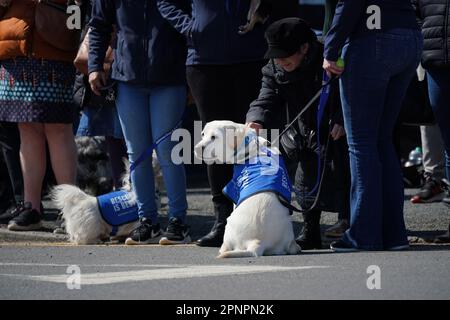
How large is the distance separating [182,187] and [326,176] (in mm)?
1144

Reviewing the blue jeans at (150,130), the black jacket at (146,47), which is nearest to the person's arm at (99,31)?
the black jacket at (146,47)

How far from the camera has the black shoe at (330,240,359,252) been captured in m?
8.04

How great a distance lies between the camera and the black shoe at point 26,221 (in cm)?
965

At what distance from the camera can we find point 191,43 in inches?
336

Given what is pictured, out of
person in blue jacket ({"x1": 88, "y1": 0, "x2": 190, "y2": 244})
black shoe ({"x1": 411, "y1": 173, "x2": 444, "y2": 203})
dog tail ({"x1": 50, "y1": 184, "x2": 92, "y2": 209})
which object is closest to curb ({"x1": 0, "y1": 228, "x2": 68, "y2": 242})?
dog tail ({"x1": 50, "y1": 184, "x2": 92, "y2": 209})

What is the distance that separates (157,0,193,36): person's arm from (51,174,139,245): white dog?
1.44m

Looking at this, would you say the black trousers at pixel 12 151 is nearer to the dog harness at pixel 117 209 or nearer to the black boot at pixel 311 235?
the dog harness at pixel 117 209

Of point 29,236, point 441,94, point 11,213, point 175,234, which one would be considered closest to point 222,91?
point 175,234

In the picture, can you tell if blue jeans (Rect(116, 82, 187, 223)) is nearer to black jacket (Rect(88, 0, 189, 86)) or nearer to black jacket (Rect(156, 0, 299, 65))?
black jacket (Rect(88, 0, 189, 86))

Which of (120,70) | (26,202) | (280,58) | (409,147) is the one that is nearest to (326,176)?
(280,58)

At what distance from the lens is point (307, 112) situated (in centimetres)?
834

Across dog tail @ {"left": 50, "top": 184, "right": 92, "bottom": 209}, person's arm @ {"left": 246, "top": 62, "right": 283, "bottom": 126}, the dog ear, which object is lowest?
dog tail @ {"left": 50, "top": 184, "right": 92, "bottom": 209}

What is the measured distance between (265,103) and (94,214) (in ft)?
5.82

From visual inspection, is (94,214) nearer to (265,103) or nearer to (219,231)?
(219,231)
